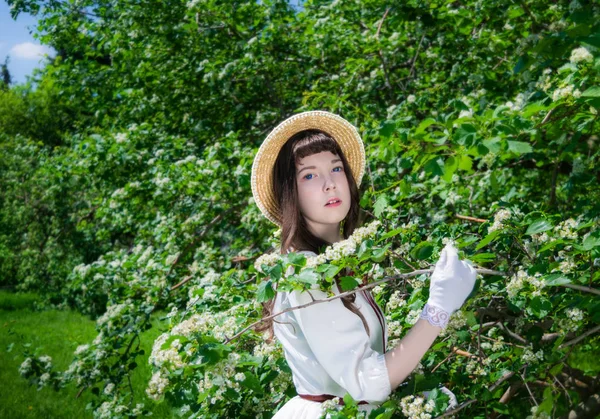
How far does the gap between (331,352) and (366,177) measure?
209 centimetres

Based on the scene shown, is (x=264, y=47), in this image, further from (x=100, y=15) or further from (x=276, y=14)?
(x=100, y=15)

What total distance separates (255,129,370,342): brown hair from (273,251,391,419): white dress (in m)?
0.20

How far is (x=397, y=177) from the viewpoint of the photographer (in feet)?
11.1

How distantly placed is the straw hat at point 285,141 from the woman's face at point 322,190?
14cm

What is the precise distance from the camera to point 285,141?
201 cm

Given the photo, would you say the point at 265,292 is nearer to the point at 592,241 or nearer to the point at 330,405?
the point at 330,405

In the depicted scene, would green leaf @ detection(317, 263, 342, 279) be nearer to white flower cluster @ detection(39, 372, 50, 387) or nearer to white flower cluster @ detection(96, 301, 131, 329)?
white flower cluster @ detection(96, 301, 131, 329)

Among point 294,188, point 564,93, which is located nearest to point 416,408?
point 294,188

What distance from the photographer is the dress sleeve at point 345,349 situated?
4.82ft

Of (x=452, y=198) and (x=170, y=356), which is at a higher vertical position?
(x=452, y=198)

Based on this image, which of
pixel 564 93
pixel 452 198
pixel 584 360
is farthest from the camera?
pixel 584 360

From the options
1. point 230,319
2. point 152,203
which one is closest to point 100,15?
point 152,203

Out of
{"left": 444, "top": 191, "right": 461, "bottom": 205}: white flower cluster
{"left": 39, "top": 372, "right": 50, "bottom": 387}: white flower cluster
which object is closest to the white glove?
{"left": 444, "top": 191, "right": 461, "bottom": 205}: white flower cluster

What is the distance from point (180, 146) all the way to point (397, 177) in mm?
2033
